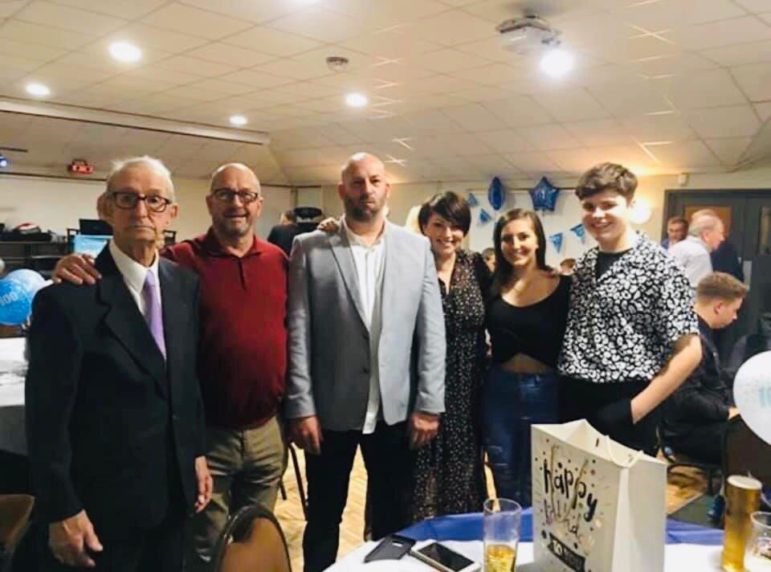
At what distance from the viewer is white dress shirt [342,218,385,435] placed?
1.94 meters

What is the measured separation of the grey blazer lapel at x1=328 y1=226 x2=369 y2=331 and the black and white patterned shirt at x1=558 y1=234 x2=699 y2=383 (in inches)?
27.2

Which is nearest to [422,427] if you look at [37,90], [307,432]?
[307,432]

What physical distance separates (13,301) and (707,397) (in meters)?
3.30

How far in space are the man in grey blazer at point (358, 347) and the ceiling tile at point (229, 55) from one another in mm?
2929

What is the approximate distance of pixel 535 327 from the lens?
210cm

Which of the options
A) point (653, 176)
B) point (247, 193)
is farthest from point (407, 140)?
point (247, 193)

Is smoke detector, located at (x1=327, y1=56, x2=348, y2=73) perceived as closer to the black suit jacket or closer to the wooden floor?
the wooden floor

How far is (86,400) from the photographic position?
1.43 m

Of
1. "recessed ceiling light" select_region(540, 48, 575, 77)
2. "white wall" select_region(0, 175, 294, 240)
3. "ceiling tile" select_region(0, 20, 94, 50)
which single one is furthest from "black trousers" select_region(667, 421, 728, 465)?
"white wall" select_region(0, 175, 294, 240)

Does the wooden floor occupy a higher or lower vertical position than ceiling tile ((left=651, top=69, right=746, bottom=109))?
lower

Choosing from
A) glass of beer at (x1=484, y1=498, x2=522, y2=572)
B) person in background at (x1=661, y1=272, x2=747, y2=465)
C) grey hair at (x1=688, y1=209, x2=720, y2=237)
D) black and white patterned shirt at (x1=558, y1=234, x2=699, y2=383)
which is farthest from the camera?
grey hair at (x1=688, y1=209, x2=720, y2=237)

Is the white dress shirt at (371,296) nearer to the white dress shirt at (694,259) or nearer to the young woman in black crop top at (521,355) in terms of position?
the young woman in black crop top at (521,355)

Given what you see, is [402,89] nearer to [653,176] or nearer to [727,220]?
[653,176]

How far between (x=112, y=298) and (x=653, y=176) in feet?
21.2
